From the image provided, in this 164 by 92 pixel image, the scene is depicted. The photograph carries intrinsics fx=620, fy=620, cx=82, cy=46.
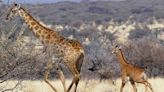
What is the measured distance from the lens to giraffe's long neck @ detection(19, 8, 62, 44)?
1438 cm

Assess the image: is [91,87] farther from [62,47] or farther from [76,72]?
[62,47]

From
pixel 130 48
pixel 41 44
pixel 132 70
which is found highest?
pixel 41 44

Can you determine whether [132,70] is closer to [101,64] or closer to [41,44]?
[41,44]

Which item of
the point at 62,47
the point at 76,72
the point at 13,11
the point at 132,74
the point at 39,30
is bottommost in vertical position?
the point at 132,74

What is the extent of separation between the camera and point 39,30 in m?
14.8

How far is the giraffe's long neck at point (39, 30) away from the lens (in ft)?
47.2

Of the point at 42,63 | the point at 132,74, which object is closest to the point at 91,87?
the point at 132,74

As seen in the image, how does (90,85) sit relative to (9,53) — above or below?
below

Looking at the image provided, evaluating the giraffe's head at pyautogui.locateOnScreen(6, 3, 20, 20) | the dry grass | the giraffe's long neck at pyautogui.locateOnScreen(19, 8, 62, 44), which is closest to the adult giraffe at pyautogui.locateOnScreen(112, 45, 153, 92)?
the dry grass

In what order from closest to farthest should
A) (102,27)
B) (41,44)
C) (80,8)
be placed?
(41,44), (102,27), (80,8)

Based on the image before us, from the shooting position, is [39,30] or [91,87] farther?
[91,87]

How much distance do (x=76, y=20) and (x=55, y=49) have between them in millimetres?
52920

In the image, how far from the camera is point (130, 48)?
24594 mm

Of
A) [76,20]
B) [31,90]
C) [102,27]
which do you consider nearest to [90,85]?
[31,90]
